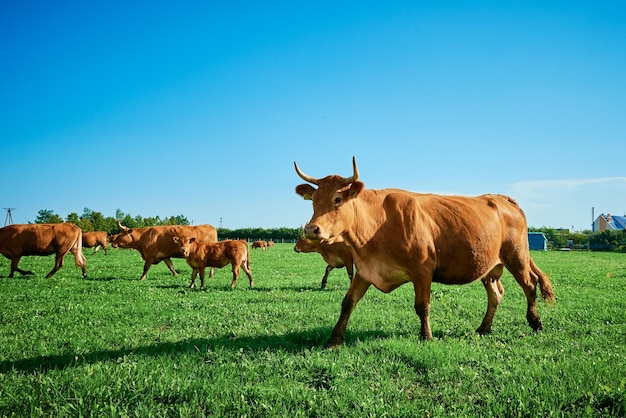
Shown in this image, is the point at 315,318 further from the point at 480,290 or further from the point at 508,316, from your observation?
the point at 480,290

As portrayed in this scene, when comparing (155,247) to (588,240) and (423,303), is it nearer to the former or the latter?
(423,303)

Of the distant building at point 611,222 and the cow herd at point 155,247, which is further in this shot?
the distant building at point 611,222

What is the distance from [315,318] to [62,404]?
15.9 ft

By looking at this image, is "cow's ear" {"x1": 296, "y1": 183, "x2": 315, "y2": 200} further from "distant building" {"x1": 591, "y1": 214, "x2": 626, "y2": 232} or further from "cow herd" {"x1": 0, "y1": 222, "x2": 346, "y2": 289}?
"distant building" {"x1": 591, "y1": 214, "x2": 626, "y2": 232}

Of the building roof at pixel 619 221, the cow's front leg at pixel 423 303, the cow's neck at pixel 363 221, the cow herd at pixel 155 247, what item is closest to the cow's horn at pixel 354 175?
the cow's neck at pixel 363 221

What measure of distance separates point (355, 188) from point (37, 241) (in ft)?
55.1

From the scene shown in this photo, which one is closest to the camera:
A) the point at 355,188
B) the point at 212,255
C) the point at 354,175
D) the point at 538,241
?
the point at 354,175

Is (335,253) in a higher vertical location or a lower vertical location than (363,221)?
lower

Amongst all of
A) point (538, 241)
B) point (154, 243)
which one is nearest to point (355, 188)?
point (154, 243)

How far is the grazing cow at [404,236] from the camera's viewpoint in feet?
19.5

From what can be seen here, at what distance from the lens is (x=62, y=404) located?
3.96 meters

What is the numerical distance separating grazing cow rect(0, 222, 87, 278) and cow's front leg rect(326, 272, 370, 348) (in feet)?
48.1

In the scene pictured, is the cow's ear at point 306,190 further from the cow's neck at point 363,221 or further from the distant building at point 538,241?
the distant building at point 538,241

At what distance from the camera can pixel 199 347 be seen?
5977 mm
